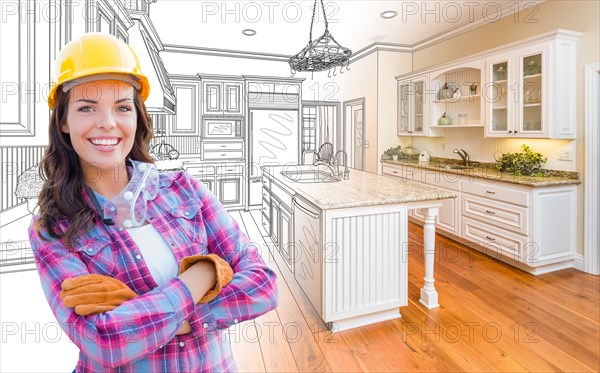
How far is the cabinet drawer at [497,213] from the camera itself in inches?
120

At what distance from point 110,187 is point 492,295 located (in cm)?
286

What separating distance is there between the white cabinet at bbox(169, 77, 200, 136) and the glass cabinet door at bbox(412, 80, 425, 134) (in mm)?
3250

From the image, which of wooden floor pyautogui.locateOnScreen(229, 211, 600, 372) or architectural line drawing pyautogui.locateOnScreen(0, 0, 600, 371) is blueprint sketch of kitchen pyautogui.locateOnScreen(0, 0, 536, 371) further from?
wooden floor pyautogui.locateOnScreen(229, 211, 600, 372)

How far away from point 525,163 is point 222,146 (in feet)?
13.0

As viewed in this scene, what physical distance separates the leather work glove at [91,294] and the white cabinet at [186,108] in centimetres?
465

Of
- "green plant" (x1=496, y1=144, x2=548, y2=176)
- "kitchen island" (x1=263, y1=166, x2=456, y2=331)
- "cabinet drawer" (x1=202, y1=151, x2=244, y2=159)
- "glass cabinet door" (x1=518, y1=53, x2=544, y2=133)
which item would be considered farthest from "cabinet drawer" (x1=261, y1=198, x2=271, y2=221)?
"glass cabinet door" (x1=518, y1=53, x2=544, y2=133)

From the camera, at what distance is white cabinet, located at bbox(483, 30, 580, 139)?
3018mm

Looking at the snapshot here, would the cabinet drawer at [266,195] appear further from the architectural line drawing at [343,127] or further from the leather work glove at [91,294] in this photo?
the leather work glove at [91,294]

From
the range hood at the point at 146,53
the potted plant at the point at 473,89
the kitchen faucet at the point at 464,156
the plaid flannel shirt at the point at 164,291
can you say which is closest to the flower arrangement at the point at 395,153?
the kitchen faucet at the point at 464,156

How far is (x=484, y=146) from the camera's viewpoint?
411 centimetres

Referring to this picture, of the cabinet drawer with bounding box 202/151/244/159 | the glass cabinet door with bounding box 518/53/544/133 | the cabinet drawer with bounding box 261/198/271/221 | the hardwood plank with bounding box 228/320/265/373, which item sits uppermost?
the glass cabinet door with bounding box 518/53/544/133

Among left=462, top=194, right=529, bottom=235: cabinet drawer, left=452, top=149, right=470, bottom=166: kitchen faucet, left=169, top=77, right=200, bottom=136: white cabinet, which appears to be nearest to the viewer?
left=462, top=194, right=529, bottom=235: cabinet drawer

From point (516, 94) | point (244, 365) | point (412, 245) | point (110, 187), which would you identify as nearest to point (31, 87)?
point (110, 187)

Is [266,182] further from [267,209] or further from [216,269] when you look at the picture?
[216,269]
